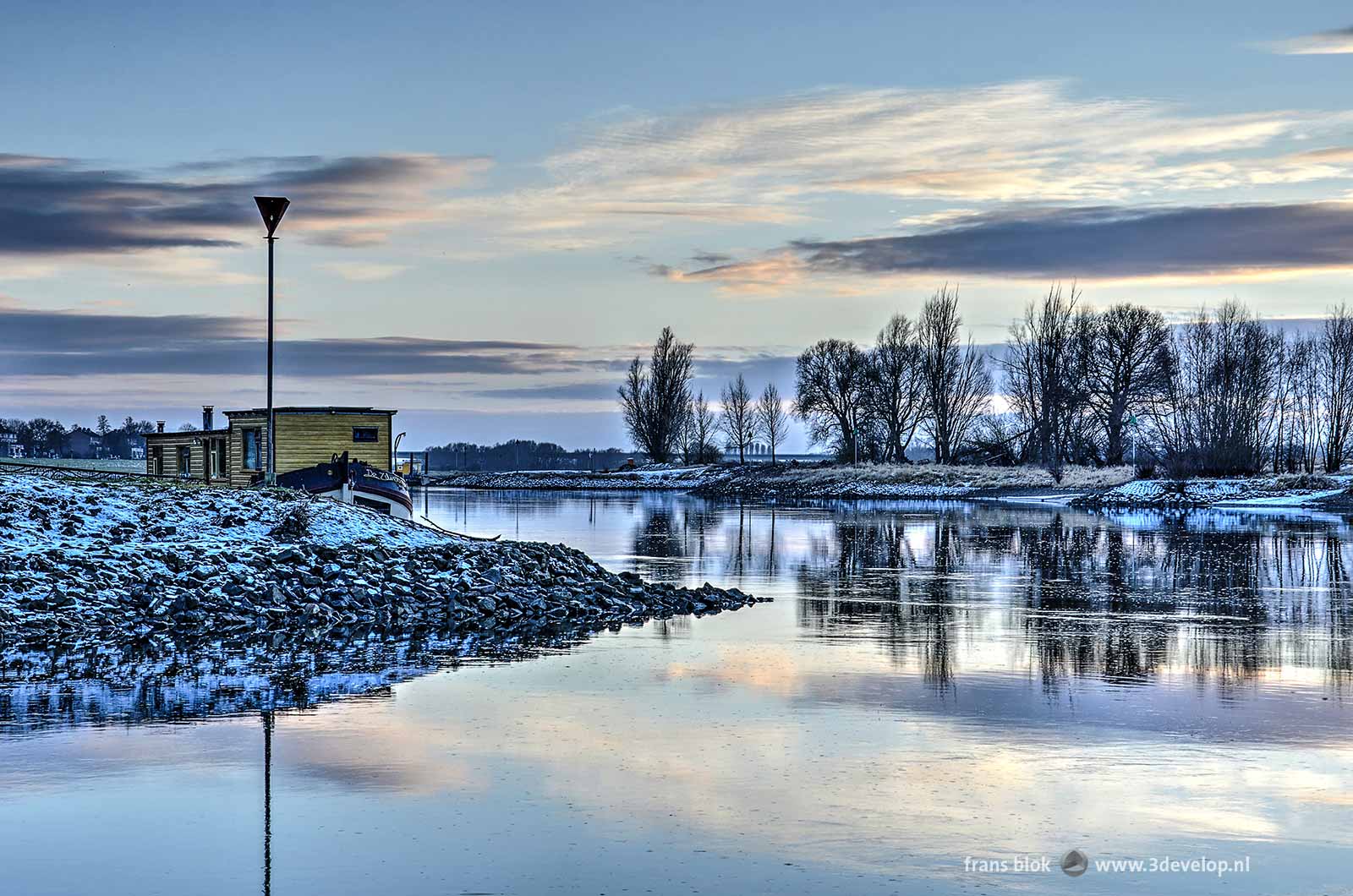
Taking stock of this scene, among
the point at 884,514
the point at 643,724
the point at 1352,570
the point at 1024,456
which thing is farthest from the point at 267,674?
the point at 1024,456

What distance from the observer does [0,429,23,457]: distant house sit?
9422 cm

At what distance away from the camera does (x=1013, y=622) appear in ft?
69.6

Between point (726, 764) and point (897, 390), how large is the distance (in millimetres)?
95909

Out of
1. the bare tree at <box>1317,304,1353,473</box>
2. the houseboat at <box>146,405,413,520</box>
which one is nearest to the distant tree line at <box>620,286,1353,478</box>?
the bare tree at <box>1317,304,1353,473</box>

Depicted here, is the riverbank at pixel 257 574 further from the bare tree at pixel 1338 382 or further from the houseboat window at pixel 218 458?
the bare tree at pixel 1338 382

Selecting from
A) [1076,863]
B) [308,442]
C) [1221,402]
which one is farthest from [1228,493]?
[1076,863]

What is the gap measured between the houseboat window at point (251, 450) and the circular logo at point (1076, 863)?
119ft

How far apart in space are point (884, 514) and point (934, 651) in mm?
44613

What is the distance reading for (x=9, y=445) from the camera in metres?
110

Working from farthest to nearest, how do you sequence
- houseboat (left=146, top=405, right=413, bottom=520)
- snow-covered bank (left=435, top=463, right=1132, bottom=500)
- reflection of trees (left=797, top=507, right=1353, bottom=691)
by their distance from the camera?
snow-covered bank (left=435, top=463, right=1132, bottom=500)
houseboat (left=146, top=405, right=413, bottom=520)
reflection of trees (left=797, top=507, right=1353, bottom=691)

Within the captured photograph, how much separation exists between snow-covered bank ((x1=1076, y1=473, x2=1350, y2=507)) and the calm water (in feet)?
164

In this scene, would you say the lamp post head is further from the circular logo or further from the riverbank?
the circular logo

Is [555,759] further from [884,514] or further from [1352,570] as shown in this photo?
[884,514]

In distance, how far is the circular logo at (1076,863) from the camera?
838 cm
